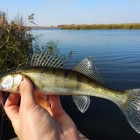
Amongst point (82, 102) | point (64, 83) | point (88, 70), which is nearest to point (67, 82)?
point (64, 83)

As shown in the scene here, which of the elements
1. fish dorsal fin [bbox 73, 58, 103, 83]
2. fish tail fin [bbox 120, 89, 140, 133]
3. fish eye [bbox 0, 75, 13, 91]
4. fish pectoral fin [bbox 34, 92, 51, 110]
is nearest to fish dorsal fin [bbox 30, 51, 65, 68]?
fish dorsal fin [bbox 73, 58, 103, 83]

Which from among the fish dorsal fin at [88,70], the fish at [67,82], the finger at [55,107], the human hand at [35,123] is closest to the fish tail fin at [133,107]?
the fish at [67,82]

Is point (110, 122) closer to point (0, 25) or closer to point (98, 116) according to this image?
point (98, 116)

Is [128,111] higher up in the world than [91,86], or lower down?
lower down

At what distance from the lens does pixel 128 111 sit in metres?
3.59

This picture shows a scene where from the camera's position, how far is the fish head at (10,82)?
352cm

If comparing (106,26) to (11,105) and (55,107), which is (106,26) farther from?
(11,105)

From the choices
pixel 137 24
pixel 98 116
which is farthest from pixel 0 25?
pixel 137 24

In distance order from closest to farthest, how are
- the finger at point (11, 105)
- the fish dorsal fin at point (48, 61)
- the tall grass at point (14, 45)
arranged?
the fish dorsal fin at point (48, 61) < the finger at point (11, 105) < the tall grass at point (14, 45)

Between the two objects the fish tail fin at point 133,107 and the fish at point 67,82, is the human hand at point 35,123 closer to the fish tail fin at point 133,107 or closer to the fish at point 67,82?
the fish at point 67,82

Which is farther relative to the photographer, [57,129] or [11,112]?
[11,112]

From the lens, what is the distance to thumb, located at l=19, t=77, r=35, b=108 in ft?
11.3

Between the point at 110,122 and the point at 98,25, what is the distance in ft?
235

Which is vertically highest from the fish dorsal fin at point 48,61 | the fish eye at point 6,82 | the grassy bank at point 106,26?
the fish dorsal fin at point 48,61
